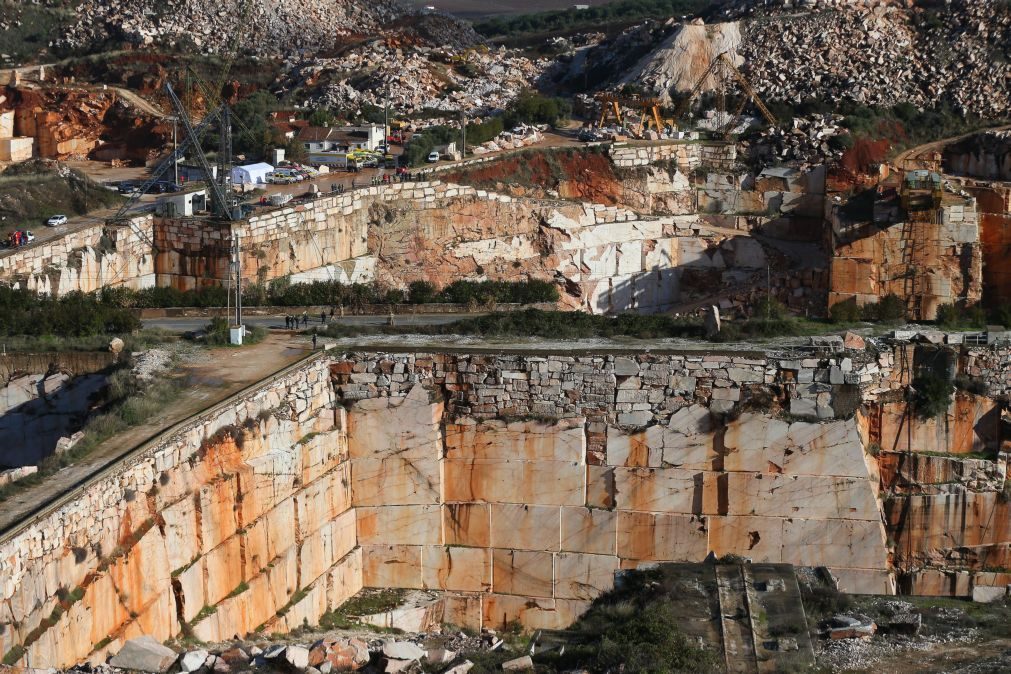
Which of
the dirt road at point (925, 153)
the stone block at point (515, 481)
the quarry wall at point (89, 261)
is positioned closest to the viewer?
the stone block at point (515, 481)

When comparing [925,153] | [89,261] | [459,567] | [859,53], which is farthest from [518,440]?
[859,53]

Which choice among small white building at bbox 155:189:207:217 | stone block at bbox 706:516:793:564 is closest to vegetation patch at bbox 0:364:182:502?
stone block at bbox 706:516:793:564

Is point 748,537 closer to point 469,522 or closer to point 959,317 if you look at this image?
point 469,522

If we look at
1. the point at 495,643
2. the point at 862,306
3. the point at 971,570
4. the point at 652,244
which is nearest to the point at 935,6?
the point at 652,244

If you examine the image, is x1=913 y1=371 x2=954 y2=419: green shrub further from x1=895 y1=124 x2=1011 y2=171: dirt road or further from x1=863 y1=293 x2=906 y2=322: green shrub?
x1=895 y1=124 x2=1011 y2=171: dirt road

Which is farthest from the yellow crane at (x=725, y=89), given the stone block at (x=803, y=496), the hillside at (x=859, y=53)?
the stone block at (x=803, y=496)

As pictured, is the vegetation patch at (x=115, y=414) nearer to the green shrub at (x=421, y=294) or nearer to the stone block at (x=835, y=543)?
the green shrub at (x=421, y=294)
